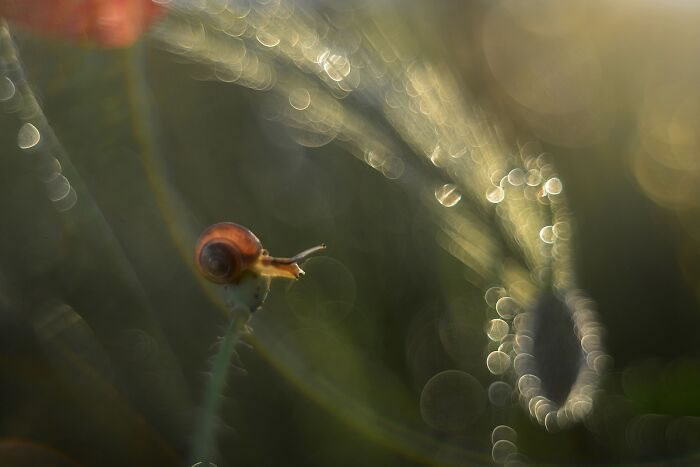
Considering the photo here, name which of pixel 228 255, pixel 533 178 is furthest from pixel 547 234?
pixel 228 255

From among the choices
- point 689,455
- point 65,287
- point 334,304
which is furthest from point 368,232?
point 689,455

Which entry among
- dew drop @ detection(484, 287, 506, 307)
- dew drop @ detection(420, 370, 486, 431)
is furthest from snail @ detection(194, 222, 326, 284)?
dew drop @ detection(420, 370, 486, 431)

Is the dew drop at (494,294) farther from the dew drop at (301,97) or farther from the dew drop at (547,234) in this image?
the dew drop at (301,97)

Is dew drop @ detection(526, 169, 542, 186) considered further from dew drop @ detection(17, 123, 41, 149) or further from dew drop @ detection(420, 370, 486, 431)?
dew drop @ detection(17, 123, 41, 149)

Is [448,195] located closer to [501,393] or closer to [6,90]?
[501,393]

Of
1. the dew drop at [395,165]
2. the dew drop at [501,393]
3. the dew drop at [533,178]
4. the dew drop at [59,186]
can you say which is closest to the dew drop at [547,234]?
the dew drop at [533,178]
